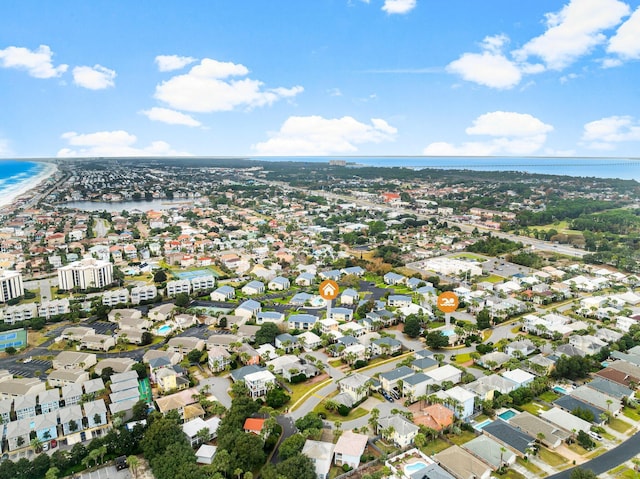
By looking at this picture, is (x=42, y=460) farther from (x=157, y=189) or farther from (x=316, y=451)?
(x=157, y=189)

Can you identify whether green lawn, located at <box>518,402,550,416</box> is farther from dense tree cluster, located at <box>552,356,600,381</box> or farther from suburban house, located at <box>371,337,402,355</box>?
suburban house, located at <box>371,337,402,355</box>

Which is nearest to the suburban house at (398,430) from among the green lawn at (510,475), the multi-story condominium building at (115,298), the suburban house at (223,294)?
the green lawn at (510,475)

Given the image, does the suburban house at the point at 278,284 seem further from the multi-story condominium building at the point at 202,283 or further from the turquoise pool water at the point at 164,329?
the turquoise pool water at the point at 164,329

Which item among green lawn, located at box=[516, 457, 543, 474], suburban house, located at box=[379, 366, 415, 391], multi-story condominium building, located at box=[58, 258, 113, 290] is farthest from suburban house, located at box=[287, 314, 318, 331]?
multi-story condominium building, located at box=[58, 258, 113, 290]

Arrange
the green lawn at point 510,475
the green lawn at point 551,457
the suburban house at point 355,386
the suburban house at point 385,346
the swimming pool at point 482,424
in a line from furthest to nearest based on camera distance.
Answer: the suburban house at point 385,346 < the suburban house at point 355,386 < the swimming pool at point 482,424 < the green lawn at point 551,457 < the green lawn at point 510,475

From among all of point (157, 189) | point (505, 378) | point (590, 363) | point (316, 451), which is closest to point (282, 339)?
point (316, 451)
